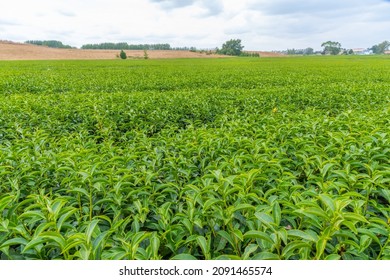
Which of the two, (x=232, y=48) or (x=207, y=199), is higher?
(x=232, y=48)

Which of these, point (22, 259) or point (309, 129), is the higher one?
point (309, 129)

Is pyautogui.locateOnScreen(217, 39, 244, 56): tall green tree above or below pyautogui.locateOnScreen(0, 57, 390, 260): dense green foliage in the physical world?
above

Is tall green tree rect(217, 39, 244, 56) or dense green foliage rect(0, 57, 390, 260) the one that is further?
tall green tree rect(217, 39, 244, 56)

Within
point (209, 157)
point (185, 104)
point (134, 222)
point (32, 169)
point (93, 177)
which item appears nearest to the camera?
point (134, 222)

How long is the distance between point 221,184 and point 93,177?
0.87m

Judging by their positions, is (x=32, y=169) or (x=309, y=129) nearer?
(x=32, y=169)

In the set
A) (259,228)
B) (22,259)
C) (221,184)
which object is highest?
(221,184)

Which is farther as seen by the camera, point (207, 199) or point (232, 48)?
point (232, 48)

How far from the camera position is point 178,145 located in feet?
9.41

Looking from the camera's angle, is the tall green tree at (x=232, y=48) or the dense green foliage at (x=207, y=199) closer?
the dense green foliage at (x=207, y=199)

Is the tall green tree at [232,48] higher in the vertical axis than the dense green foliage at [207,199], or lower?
higher
